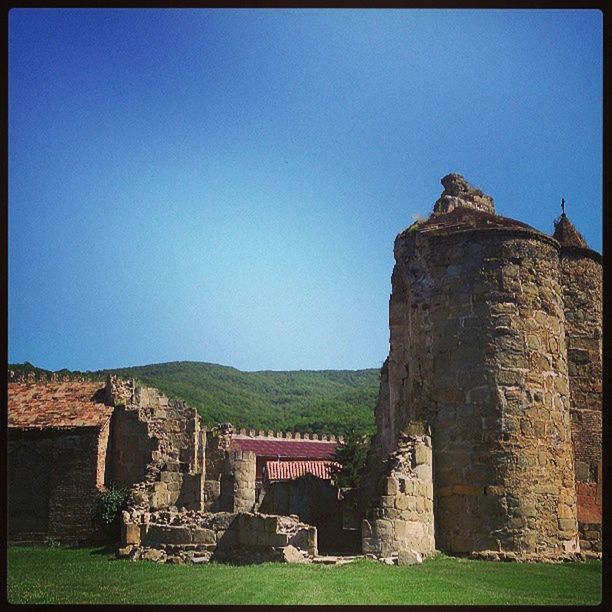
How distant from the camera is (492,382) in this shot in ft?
54.1

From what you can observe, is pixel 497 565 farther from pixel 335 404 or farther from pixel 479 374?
pixel 335 404

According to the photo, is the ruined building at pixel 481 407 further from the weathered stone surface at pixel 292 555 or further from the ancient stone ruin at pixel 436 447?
the weathered stone surface at pixel 292 555

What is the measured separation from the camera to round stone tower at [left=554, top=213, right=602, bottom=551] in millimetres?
19312

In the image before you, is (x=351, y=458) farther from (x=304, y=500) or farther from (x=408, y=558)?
(x=408, y=558)

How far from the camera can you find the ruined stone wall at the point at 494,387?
Result: 53.0 feet

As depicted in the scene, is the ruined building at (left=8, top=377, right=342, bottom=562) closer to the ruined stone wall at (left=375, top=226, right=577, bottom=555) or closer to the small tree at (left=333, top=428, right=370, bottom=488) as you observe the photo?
the ruined stone wall at (left=375, top=226, right=577, bottom=555)

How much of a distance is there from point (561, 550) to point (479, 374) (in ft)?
10.7

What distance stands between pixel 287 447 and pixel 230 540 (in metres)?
30.4

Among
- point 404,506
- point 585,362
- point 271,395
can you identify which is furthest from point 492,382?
point 271,395

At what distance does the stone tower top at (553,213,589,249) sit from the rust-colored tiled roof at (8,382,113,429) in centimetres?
1112

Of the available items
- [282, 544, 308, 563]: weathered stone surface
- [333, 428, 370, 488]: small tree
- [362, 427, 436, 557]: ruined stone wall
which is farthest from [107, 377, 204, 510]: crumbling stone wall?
[333, 428, 370, 488]: small tree

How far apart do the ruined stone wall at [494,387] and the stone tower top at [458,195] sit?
293 cm

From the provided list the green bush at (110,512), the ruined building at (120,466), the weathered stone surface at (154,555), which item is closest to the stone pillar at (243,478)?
the ruined building at (120,466)

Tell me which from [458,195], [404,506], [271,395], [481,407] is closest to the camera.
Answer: [404,506]
